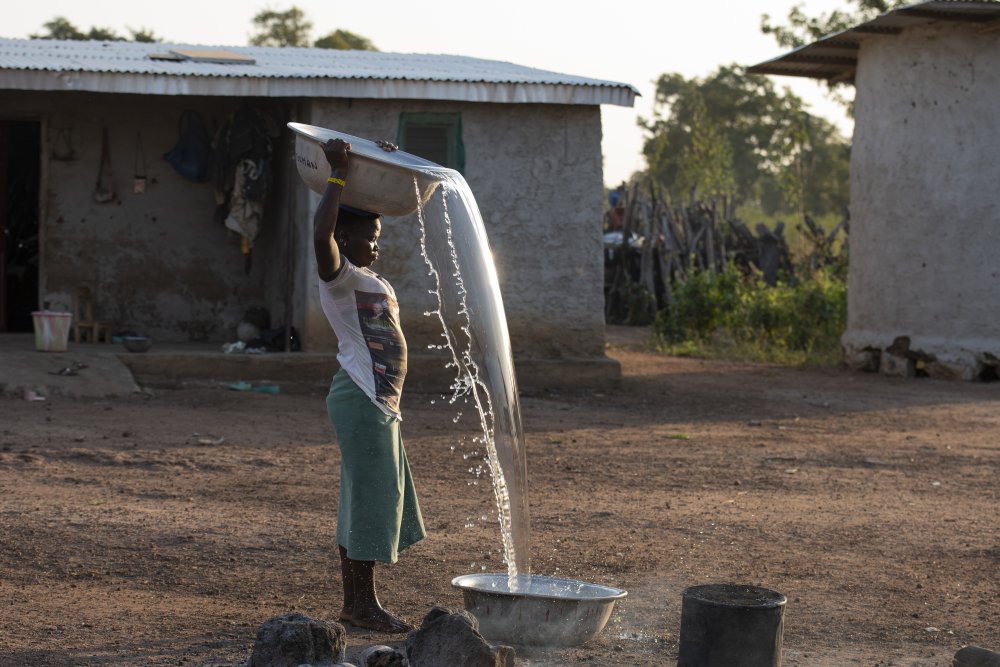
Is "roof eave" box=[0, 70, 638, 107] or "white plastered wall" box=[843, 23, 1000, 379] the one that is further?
"white plastered wall" box=[843, 23, 1000, 379]

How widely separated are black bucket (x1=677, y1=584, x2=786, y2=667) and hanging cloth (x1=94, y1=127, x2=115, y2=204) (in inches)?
351

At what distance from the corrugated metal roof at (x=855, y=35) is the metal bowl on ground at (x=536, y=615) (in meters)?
8.92

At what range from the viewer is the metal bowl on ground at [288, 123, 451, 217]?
391cm

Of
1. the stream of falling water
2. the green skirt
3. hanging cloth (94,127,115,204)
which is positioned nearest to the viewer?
the green skirt

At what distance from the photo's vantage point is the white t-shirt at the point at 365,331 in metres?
3.90

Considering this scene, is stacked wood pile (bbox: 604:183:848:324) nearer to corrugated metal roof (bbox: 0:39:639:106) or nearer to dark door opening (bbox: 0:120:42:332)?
corrugated metal roof (bbox: 0:39:639:106)

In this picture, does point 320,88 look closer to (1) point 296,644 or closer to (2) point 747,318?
(2) point 747,318

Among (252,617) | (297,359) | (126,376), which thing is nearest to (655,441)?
(297,359)

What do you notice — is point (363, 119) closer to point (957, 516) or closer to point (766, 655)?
point (957, 516)

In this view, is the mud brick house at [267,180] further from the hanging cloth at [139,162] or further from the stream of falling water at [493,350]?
the stream of falling water at [493,350]

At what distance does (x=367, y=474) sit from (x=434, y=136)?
6.81 metres

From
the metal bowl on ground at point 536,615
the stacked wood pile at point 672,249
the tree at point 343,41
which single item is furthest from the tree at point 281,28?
the metal bowl on ground at point 536,615

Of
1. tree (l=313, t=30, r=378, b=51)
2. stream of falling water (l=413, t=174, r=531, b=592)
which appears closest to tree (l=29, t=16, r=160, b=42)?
tree (l=313, t=30, r=378, b=51)

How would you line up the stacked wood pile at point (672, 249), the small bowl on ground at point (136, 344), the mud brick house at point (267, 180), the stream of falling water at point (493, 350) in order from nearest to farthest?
the stream of falling water at point (493, 350), the small bowl on ground at point (136, 344), the mud brick house at point (267, 180), the stacked wood pile at point (672, 249)
